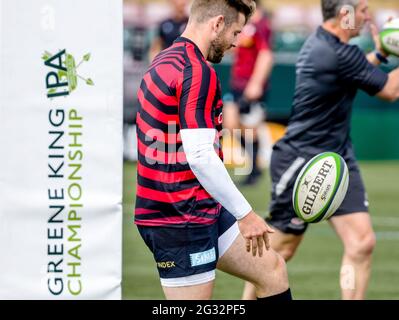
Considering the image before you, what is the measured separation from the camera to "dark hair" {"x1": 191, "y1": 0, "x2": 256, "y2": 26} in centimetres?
525

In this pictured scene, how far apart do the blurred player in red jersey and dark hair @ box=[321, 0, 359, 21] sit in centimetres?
191

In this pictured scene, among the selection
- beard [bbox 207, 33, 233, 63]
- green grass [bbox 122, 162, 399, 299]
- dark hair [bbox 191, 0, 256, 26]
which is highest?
dark hair [bbox 191, 0, 256, 26]

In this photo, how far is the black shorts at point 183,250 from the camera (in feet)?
17.1

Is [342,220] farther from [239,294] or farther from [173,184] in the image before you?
[173,184]

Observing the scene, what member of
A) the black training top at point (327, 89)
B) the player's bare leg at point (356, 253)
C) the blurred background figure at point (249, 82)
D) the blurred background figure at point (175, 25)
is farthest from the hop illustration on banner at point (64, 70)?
the blurred background figure at point (249, 82)

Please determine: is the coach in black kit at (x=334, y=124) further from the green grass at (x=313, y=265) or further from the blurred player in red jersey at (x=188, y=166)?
the blurred player in red jersey at (x=188, y=166)

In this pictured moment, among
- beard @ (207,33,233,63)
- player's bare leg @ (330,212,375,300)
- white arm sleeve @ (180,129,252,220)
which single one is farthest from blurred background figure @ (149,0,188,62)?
white arm sleeve @ (180,129,252,220)

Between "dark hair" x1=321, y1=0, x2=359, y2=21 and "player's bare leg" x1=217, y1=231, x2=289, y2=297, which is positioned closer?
"player's bare leg" x1=217, y1=231, x2=289, y2=297

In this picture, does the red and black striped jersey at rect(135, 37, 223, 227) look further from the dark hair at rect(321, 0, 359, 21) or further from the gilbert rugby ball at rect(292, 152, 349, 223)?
the dark hair at rect(321, 0, 359, 21)

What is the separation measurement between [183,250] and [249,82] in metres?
Answer: 10.6

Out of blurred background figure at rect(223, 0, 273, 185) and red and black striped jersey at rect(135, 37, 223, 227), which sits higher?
red and black striped jersey at rect(135, 37, 223, 227)

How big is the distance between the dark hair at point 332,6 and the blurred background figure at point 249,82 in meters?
7.72

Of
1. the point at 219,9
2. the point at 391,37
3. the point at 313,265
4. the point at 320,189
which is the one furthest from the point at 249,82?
the point at 219,9
